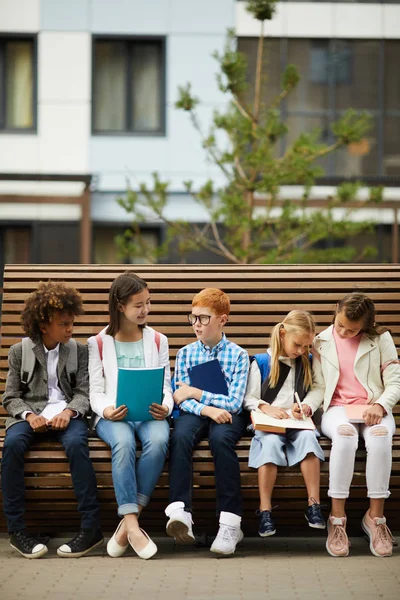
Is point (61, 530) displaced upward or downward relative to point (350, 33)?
downward

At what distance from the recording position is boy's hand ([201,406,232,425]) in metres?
6.30

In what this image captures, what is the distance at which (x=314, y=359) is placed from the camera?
6.75m

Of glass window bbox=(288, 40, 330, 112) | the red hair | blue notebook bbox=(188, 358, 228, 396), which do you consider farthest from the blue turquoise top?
glass window bbox=(288, 40, 330, 112)

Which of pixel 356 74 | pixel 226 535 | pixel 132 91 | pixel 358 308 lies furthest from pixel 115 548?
pixel 356 74

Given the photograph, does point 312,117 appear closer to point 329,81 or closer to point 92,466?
point 329,81

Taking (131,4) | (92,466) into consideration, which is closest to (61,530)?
(92,466)

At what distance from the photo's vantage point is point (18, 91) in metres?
19.2

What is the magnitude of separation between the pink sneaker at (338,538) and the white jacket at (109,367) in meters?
1.11

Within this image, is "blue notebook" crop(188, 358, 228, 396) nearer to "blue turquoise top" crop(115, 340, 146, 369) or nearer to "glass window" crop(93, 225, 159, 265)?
"blue turquoise top" crop(115, 340, 146, 369)

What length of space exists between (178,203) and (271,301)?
11.3m

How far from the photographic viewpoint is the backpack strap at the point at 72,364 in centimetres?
660

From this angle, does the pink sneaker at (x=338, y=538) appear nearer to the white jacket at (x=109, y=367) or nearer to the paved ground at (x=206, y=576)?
the paved ground at (x=206, y=576)

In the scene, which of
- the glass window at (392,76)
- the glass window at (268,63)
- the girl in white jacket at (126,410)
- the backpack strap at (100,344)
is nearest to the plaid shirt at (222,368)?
the girl in white jacket at (126,410)

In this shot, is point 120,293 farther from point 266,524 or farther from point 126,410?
point 266,524
